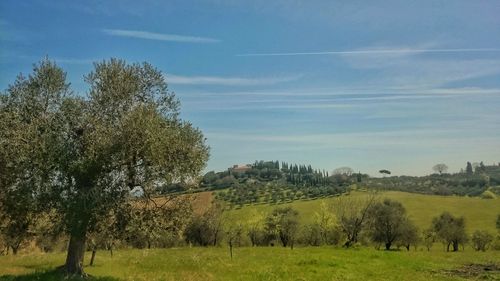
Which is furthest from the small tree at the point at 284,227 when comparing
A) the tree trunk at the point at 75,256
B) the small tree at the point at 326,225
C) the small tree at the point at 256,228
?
the tree trunk at the point at 75,256

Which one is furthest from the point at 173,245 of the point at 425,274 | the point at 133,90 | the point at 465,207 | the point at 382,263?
the point at 465,207

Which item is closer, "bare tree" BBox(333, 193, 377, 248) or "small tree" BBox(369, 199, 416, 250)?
"bare tree" BBox(333, 193, 377, 248)

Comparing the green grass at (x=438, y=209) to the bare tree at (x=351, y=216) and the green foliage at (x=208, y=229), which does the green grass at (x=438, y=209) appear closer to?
the bare tree at (x=351, y=216)

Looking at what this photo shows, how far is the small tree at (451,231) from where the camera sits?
104850mm

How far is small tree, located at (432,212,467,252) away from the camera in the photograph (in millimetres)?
104850

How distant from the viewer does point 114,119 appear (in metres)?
27.6

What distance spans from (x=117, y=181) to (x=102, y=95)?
601 cm

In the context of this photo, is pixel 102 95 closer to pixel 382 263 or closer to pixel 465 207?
pixel 382 263

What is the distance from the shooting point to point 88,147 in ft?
81.6

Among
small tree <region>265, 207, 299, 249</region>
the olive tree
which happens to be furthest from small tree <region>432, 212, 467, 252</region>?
the olive tree

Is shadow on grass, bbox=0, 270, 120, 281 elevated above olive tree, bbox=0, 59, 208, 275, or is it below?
below

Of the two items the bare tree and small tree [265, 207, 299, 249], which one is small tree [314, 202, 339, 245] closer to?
the bare tree

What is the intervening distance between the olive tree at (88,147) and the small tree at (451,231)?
95.4 meters

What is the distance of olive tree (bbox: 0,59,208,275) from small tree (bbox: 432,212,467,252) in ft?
313
